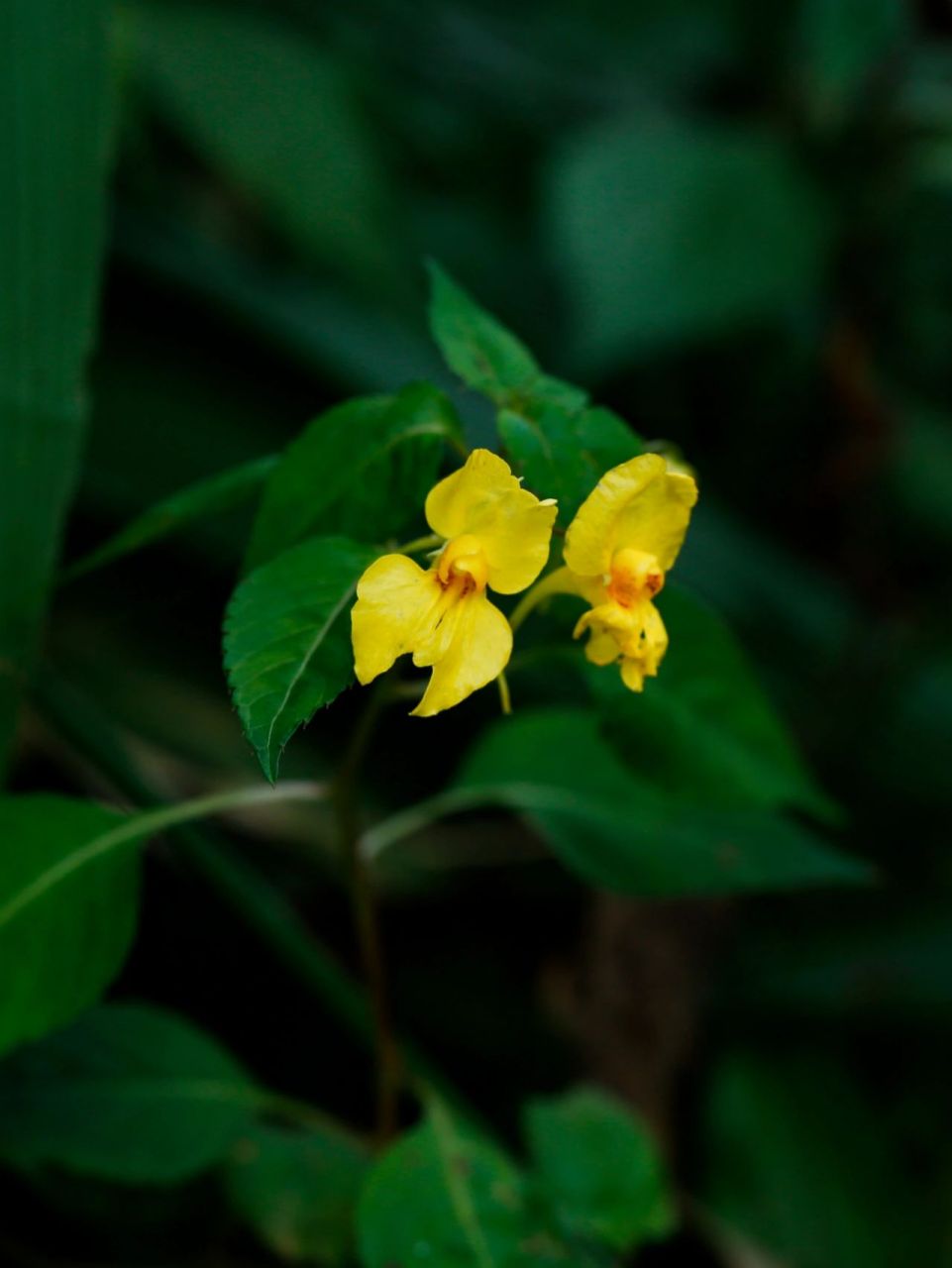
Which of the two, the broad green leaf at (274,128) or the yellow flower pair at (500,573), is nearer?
the yellow flower pair at (500,573)

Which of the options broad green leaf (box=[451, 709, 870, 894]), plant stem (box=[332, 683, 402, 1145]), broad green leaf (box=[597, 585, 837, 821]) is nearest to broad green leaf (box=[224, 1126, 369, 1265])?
plant stem (box=[332, 683, 402, 1145])

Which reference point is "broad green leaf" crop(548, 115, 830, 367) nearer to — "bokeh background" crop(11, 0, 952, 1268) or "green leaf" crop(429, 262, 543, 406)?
"bokeh background" crop(11, 0, 952, 1268)

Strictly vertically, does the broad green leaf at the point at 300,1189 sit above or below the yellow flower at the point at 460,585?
below

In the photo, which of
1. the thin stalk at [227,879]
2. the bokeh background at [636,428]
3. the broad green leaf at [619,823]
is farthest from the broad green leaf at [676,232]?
the thin stalk at [227,879]

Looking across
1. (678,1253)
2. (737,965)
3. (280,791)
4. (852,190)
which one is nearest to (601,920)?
(737,965)

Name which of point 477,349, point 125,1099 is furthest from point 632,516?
point 125,1099

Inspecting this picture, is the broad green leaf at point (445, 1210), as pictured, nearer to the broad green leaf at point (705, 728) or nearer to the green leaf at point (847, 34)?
the broad green leaf at point (705, 728)
